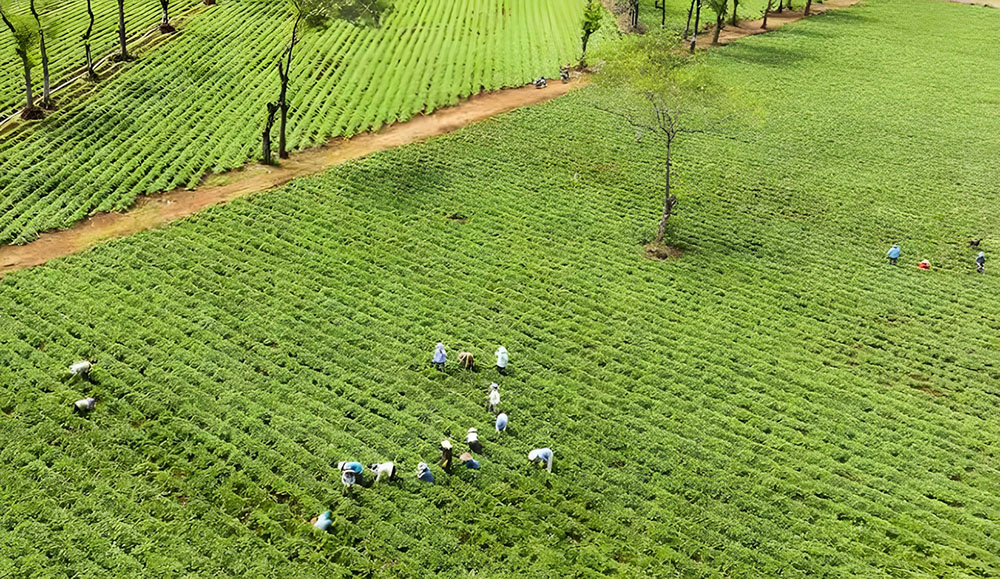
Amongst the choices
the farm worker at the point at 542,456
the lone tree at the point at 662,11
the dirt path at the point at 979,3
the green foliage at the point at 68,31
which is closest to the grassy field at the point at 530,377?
the farm worker at the point at 542,456

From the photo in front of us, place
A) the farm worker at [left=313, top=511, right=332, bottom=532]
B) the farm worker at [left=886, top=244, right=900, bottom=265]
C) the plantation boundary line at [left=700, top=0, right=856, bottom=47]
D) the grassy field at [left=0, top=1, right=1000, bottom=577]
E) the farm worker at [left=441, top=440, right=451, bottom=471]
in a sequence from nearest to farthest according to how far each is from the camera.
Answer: the farm worker at [left=313, top=511, right=332, bottom=532]
the grassy field at [left=0, top=1, right=1000, bottom=577]
the farm worker at [left=441, top=440, right=451, bottom=471]
the farm worker at [left=886, top=244, right=900, bottom=265]
the plantation boundary line at [left=700, top=0, right=856, bottom=47]

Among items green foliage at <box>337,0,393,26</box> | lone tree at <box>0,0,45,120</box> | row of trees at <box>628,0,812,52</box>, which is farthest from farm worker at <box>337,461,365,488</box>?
row of trees at <box>628,0,812,52</box>

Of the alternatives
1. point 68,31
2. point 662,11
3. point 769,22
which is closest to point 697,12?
point 662,11

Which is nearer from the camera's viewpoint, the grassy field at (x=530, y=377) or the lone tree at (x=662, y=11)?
the grassy field at (x=530, y=377)

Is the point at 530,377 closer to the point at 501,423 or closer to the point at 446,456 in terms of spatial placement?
the point at 501,423

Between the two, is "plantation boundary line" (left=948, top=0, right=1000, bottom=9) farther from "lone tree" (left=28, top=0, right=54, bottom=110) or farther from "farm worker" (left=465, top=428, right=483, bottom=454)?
"lone tree" (left=28, top=0, right=54, bottom=110)

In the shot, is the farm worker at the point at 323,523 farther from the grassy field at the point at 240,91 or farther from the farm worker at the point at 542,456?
the grassy field at the point at 240,91
